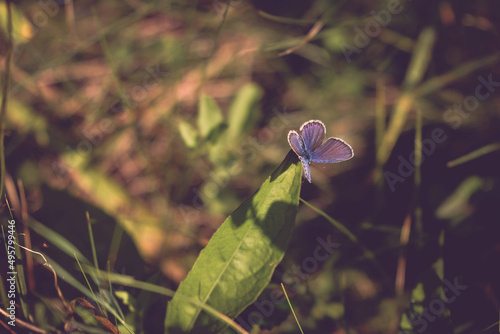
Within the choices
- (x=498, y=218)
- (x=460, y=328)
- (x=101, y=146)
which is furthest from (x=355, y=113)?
(x=101, y=146)

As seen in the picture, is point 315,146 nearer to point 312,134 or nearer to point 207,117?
point 312,134

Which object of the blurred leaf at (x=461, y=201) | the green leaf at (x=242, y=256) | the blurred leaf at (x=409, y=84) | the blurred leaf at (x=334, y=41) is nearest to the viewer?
the green leaf at (x=242, y=256)

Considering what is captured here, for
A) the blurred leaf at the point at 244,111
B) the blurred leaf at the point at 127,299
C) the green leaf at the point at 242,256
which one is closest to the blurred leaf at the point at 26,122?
the blurred leaf at the point at 244,111

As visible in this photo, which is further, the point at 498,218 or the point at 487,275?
the point at 498,218

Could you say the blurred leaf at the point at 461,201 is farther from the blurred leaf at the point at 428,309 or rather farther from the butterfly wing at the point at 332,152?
the butterfly wing at the point at 332,152

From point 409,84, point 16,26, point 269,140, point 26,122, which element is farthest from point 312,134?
point 16,26

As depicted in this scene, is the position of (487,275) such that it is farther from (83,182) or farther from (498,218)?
(83,182)

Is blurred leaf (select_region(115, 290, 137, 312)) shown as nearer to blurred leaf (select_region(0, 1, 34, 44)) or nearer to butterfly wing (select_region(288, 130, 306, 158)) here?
butterfly wing (select_region(288, 130, 306, 158))
